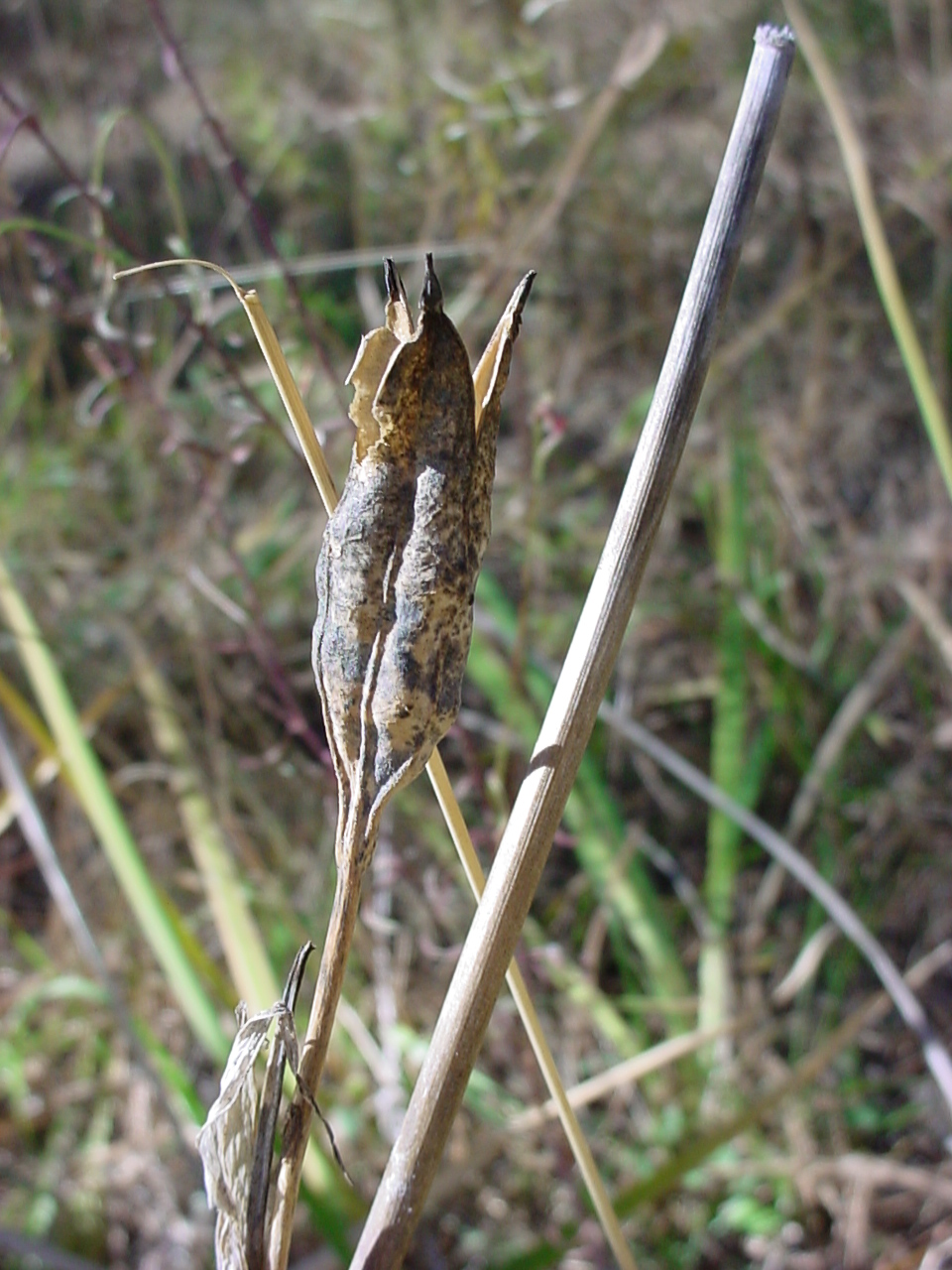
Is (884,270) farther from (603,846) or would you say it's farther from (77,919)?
(77,919)

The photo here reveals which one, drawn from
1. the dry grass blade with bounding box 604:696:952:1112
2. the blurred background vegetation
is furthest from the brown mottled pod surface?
the dry grass blade with bounding box 604:696:952:1112

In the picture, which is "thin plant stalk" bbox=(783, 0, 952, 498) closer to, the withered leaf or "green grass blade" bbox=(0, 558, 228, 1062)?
the withered leaf

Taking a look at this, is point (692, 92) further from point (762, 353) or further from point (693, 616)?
point (693, 616)

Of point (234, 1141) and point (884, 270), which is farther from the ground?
point (884, 270)

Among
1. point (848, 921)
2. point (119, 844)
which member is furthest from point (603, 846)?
point (119, 844)

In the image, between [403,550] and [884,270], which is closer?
[403,550]

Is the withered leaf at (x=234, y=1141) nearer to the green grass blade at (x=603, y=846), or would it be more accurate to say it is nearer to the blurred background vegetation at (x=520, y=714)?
the blurred background vegetation at (x=520, y=714)

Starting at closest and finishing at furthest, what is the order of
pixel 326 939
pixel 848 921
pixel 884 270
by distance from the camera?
pixel 326 939 → pixel 884 270 → pixel 848 921
